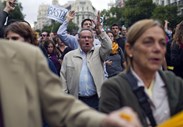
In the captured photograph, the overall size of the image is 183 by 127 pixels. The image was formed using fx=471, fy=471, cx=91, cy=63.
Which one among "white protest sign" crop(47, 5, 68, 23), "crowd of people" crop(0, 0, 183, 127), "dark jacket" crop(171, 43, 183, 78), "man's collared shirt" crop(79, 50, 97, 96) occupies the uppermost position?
"white protest sign" crop(47, 5, 68, 23)

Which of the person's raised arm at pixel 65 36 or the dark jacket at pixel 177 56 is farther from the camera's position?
the person's raised arm at pixel 65 36

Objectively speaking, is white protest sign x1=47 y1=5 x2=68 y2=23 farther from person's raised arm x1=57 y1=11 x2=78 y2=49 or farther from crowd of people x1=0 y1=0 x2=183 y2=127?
crowd of people x1=0 y1=0 x2=183 y2=127

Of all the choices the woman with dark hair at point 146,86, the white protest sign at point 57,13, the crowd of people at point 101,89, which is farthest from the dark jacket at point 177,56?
the white protest sign at point 57,13

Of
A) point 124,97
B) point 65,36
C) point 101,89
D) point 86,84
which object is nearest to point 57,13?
point 65,36

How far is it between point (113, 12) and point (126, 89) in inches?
3972

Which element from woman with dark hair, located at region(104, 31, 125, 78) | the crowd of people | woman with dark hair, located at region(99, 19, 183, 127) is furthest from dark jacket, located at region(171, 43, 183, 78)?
woman with dark hair, located at region(99, 19, 183, 127)

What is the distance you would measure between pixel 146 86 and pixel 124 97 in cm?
20

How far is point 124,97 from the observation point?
2904 mm

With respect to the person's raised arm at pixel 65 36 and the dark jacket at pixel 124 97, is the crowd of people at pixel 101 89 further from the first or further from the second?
the person's raised arm at pixel 65 36

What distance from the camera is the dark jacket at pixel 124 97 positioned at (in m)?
2.88

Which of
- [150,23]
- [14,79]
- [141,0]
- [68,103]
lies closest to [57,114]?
[68,103]

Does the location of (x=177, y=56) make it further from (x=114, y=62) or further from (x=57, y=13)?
(x=57, y=13)

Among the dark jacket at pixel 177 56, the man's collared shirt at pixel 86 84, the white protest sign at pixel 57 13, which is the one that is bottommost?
the man's collared shirt at pixel 86 84

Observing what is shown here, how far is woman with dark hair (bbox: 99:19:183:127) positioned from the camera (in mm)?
2898
